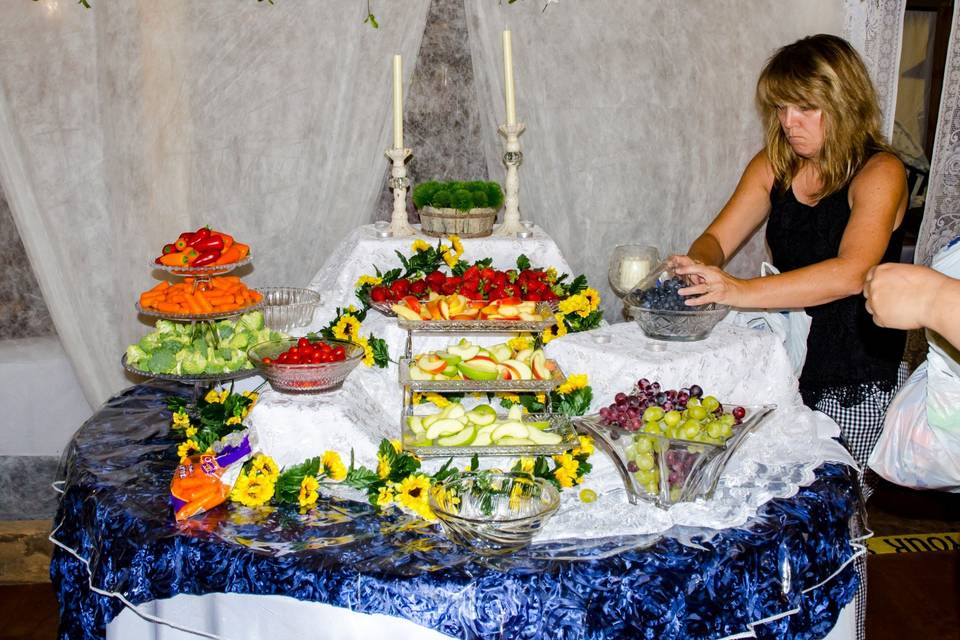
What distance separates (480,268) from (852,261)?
1.05 m

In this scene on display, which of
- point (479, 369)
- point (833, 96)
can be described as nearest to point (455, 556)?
point (479, 369)

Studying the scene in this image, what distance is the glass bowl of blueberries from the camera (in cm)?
223

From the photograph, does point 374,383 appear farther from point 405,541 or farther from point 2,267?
point 2,267

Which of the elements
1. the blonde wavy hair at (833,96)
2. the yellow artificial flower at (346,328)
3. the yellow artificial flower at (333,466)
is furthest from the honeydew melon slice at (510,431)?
the blonde wavy hair at (833,96)

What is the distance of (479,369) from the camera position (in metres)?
2.14

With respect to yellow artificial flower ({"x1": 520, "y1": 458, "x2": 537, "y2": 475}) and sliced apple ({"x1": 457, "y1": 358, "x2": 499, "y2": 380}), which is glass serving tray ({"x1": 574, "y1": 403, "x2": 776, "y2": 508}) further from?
sliced apple ({"x1": 457, "y1": 358, "x2": 499, "y2": 380})

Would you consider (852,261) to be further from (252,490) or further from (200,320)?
(200,320)

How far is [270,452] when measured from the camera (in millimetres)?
1981

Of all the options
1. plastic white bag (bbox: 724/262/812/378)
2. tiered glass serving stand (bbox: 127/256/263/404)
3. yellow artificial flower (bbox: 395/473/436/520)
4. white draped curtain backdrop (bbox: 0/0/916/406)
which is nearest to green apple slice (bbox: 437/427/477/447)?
yellow artificial flower (bbox: 395/473/436/520)

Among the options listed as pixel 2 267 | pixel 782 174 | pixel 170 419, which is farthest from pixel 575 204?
pixel 2 267

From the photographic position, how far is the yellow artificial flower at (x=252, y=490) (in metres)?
1.88

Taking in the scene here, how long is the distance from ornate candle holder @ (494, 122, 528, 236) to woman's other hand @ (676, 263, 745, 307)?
0.90m

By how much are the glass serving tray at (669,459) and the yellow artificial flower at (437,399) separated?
1.98 feet

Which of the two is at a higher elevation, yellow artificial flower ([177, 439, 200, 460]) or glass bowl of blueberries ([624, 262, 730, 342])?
glass bowl of blueberries ([624, 262, 730, 342])
